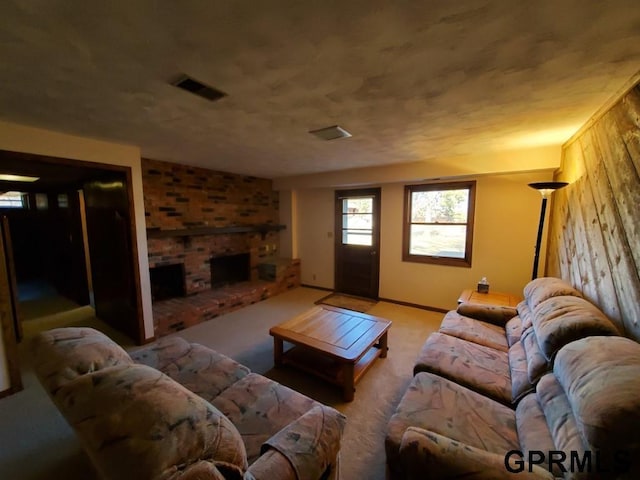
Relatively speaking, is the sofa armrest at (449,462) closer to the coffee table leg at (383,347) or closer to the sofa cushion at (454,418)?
the sofa cushion at (454,418)

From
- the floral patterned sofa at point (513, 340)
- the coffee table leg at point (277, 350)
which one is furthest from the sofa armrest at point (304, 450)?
the coffee table leg at point (277, 350)

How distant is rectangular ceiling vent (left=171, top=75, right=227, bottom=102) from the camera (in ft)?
4.90

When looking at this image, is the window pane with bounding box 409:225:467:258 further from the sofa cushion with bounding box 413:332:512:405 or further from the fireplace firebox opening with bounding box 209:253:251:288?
the fireplace firebox opening with bounding box 209:253:251:288

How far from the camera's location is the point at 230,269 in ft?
16.0

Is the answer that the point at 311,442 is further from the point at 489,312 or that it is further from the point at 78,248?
the point at 78,248

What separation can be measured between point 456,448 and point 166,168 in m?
4.27

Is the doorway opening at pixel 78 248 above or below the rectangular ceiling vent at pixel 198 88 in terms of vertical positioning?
below

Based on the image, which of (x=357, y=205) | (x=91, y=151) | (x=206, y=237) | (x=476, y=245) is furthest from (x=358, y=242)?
(x=91, y=151)

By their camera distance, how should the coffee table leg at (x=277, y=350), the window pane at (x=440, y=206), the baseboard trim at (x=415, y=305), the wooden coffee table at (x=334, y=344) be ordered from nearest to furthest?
the wooden coffee table at (x=334, y=344) < the coffee table leg at (x=277, y=350) < the window pane at (x=440, y=206) < the baseboard trim at (x=415, y=305)

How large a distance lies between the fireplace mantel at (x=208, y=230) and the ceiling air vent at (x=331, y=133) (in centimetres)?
246

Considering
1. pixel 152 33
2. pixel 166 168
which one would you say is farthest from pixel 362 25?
pixel 166 168

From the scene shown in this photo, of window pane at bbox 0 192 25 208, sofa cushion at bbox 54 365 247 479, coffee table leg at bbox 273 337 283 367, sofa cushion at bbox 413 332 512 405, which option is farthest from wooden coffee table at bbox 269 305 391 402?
window pane at bbox 0 192 25 208

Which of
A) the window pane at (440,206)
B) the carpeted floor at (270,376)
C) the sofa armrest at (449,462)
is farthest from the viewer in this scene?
the window pane at (440,206)

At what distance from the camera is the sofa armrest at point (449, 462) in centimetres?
97
